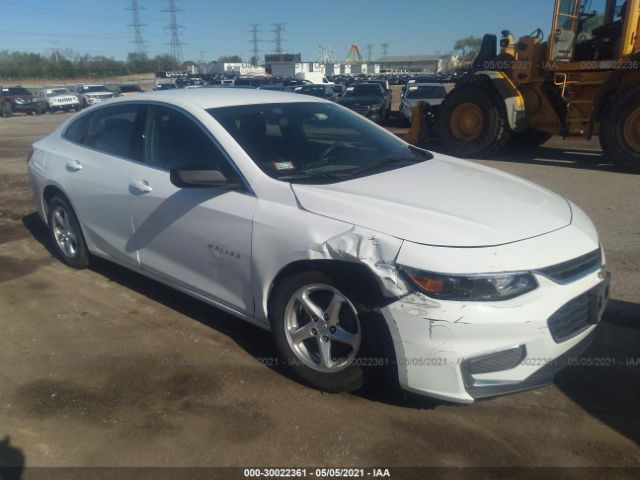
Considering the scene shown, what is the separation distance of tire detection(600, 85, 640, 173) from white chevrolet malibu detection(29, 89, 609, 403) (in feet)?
22.2

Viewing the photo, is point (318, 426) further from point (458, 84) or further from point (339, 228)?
point (458, 84)

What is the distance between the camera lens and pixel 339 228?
2.89 metres

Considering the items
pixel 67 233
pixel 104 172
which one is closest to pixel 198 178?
pixel 104 172

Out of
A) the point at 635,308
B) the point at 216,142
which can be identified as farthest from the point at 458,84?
the point at 216,142

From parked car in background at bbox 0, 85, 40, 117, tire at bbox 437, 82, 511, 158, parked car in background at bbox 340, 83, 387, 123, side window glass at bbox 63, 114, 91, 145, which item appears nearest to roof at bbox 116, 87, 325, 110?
side window glass at bbox 63, 114, 91, 145

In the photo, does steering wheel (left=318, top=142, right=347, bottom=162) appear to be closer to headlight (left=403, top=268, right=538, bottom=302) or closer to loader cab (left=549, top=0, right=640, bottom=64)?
headlight (left=403, top=268, right=538, bottom=302)

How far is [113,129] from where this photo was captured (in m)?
4.51

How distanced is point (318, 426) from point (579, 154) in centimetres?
1103

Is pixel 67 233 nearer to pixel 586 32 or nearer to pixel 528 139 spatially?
pixel 586 32

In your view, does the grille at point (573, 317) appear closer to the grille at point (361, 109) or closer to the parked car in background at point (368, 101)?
the parked car in background at point (368, 101)

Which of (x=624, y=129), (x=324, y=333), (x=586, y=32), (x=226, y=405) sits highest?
(x=586, y=32)

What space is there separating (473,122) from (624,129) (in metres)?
2.97

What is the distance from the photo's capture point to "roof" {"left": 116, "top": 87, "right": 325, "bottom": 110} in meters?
3.93

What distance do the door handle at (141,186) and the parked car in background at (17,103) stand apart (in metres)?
33.7
